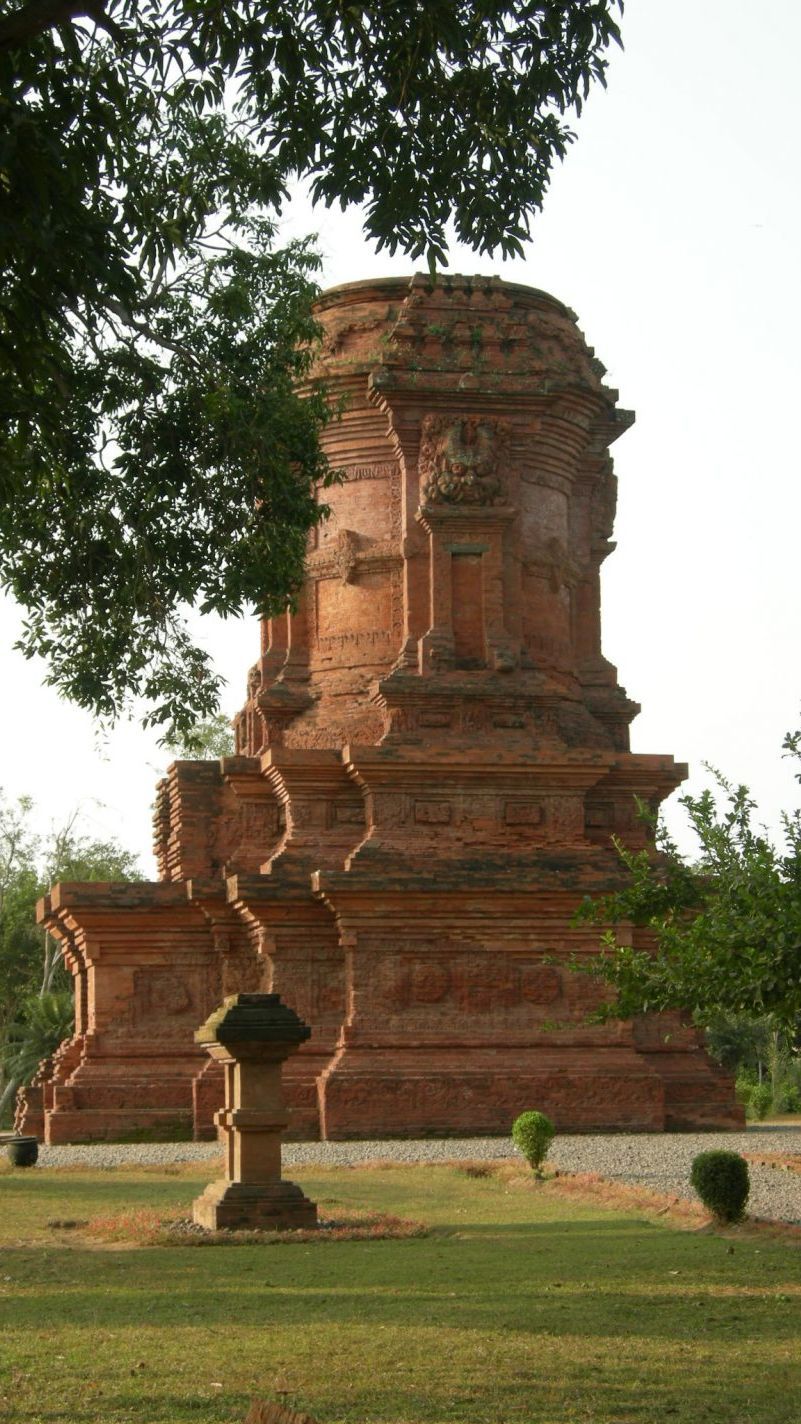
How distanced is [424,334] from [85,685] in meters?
13.0

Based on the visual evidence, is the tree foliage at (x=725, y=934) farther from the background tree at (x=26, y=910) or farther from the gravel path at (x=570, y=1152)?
the background tree at (x=26, y=910)

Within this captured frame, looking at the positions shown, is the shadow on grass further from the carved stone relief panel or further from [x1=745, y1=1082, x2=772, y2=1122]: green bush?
[x1=745, y1=1082, x2=772, y2=1122]: green bush

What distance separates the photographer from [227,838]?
85.9ft

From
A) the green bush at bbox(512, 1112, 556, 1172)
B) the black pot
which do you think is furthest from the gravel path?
the green bush at bbox(512, 1112, 556, 1172)

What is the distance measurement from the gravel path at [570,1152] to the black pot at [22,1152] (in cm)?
44

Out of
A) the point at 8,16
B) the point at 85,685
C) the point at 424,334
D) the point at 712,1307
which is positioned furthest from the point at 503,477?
the point at 8,16

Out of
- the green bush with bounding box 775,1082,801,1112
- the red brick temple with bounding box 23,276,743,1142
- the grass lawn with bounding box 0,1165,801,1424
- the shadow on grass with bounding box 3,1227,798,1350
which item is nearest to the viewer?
the grass lawn with bounding box 0,1165,801,1424

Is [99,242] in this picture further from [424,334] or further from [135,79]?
[424,334]

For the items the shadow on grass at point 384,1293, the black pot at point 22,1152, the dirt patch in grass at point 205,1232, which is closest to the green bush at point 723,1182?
the shadow on grass at point 384,1293

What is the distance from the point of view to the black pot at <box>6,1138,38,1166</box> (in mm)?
20219

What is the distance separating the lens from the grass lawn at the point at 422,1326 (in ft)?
24.6

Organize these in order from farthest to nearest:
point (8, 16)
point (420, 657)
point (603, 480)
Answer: point (603, 480) < point (420, 657) < point (8, 16)

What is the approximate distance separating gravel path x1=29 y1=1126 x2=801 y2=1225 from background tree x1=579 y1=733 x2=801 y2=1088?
336 centimetres

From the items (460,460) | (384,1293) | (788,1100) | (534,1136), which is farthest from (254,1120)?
(788,1100)
